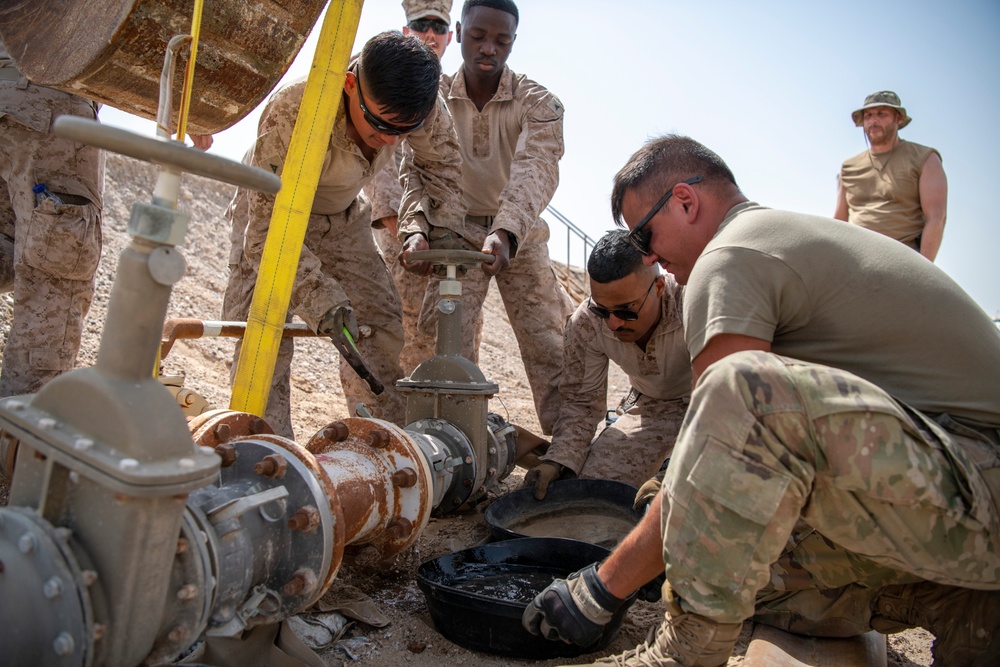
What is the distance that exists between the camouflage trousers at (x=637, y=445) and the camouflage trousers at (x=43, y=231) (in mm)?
2625

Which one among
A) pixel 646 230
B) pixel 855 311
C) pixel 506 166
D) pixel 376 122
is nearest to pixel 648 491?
pixel 646 230

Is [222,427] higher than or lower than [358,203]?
lower

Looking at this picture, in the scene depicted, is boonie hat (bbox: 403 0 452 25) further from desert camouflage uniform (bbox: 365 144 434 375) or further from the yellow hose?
the yellow hose

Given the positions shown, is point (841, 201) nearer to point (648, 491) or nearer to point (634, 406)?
point (634, 406)

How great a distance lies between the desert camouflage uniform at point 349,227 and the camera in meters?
3.56

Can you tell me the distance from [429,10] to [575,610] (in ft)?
13.3

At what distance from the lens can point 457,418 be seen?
3342 mm

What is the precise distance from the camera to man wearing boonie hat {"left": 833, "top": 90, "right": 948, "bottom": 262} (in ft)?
17.0

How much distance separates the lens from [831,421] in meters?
1.71

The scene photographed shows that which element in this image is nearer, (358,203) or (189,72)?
(189,72)

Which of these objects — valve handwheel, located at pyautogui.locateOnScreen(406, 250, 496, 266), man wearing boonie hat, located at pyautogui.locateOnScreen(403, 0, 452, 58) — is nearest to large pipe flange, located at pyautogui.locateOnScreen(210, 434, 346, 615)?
valve handwheel, located at pyautogui.locateOnScreen(406, 250, 496, 266)

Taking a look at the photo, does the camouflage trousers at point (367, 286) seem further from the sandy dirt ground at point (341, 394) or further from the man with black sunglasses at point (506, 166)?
the sandy dirt ground at point (341, 394)

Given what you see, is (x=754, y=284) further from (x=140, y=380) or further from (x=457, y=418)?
(x=457, y=418)

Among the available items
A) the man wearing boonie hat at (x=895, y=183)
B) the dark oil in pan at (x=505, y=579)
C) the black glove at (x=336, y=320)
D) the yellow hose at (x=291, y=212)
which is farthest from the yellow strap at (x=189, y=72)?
the man wearing boonie hat at (x=895, y=183)
